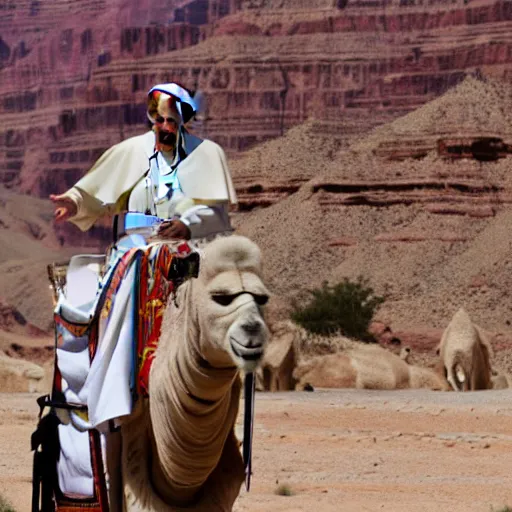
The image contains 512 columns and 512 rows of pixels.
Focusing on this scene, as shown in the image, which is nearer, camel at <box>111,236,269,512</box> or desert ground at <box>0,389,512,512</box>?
camel at <box>111,236,269,512</box>

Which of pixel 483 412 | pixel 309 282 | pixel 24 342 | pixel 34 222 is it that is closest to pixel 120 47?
pixel 34 222

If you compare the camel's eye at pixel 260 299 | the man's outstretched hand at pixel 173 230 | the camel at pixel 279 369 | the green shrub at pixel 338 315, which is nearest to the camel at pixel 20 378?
the camel at pixel 279 369

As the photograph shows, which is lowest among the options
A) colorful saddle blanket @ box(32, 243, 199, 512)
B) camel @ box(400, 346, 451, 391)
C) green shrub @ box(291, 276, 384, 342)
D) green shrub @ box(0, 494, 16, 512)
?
green shrub @ box(291, 276, 384, 342)

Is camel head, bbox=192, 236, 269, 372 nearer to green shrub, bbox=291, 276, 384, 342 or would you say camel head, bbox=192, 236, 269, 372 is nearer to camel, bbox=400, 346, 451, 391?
camel, bbox=400, 346, 451, 391

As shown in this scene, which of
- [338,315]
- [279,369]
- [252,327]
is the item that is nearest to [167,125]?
[252,327]

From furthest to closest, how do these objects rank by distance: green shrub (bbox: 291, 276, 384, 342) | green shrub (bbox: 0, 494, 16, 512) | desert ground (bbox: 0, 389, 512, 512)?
green shrub (bbox: 291, 276, 384, 342) → desert ground (bbox: 0, 389, 512, 512) → green shrub (bbox: 0, 494, 16, 512)

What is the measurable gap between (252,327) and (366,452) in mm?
10282

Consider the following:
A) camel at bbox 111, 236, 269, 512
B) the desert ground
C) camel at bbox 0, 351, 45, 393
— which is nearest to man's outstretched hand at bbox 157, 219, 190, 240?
camel at bbox 111, 236, 269, 512

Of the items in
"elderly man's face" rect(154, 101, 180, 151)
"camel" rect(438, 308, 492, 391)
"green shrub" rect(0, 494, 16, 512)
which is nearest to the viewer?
"elderly man's face" rect(154, 101, 180, 151)

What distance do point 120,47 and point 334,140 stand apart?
1462 inches

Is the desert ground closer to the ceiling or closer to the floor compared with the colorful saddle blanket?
closer to the floor

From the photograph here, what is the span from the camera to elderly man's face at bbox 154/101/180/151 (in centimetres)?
725

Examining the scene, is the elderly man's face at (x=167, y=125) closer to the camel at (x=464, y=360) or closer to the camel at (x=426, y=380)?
the camel at (x=464, y=360)

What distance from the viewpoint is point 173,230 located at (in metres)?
6.88
